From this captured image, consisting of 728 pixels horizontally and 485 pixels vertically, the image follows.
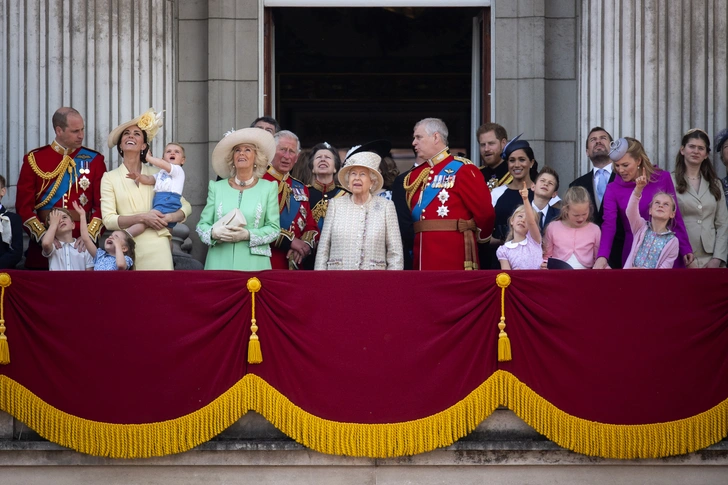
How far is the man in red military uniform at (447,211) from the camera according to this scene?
888 cm

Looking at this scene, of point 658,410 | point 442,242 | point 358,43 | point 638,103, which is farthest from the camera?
point 358,43


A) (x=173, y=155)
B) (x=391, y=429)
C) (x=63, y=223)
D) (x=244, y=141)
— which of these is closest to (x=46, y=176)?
(x=63, y=223)

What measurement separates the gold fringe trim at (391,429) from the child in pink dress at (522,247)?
1.18 meters

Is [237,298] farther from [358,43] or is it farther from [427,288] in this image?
[358,43]

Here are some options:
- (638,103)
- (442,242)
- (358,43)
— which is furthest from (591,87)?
(358,43)

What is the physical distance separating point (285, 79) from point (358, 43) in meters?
1.20

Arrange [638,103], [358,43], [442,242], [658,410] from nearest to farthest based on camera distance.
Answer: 1. [658,410]
2. [442,242]
3. [638,103]
4. [358,43]

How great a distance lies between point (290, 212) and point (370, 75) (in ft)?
27.3

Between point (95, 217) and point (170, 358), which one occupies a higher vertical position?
point (95, 217)

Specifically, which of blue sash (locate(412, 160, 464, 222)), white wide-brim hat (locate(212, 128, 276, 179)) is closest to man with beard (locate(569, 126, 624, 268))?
blue sash (locate(412, 160, 464, 222))

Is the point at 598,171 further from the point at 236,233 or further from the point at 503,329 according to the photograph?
the point at 236,233

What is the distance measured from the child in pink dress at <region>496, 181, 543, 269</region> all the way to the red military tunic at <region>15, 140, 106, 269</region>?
3182 millimetres

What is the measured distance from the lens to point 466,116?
17.4m

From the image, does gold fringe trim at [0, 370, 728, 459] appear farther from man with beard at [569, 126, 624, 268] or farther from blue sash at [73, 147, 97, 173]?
blue sash at [73, 147, 97, 173]
